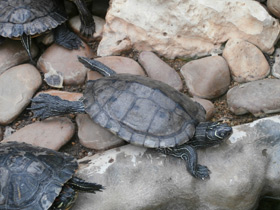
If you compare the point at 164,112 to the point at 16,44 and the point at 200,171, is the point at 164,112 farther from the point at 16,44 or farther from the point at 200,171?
the point at 16,44

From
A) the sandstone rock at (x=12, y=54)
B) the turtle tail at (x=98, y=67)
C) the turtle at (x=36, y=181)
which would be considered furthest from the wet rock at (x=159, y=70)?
the turtle at (x=36, y=181)

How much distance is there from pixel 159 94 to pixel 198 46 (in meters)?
1.13

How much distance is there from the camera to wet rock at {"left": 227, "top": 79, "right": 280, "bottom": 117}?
329 centimetres

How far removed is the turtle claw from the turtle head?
206 mm

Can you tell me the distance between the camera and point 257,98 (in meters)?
3.32

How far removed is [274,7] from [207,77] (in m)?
1.11

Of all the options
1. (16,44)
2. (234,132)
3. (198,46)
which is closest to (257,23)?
(198,46)

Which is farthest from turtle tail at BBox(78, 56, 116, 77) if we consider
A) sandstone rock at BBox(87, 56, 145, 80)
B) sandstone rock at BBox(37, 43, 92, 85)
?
sandstone rock at BBox(37, 43, 92, 85)

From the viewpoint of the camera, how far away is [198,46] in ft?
12.5

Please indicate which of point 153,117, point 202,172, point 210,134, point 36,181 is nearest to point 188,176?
point 202,172

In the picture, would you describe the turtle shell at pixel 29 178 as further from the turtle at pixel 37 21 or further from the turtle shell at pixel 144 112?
the turtle at pixel 37 21

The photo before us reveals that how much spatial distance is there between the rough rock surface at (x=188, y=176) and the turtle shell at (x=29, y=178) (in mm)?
265

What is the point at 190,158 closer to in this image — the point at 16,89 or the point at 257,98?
the point at 257,98

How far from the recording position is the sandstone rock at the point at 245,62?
3617 mm
